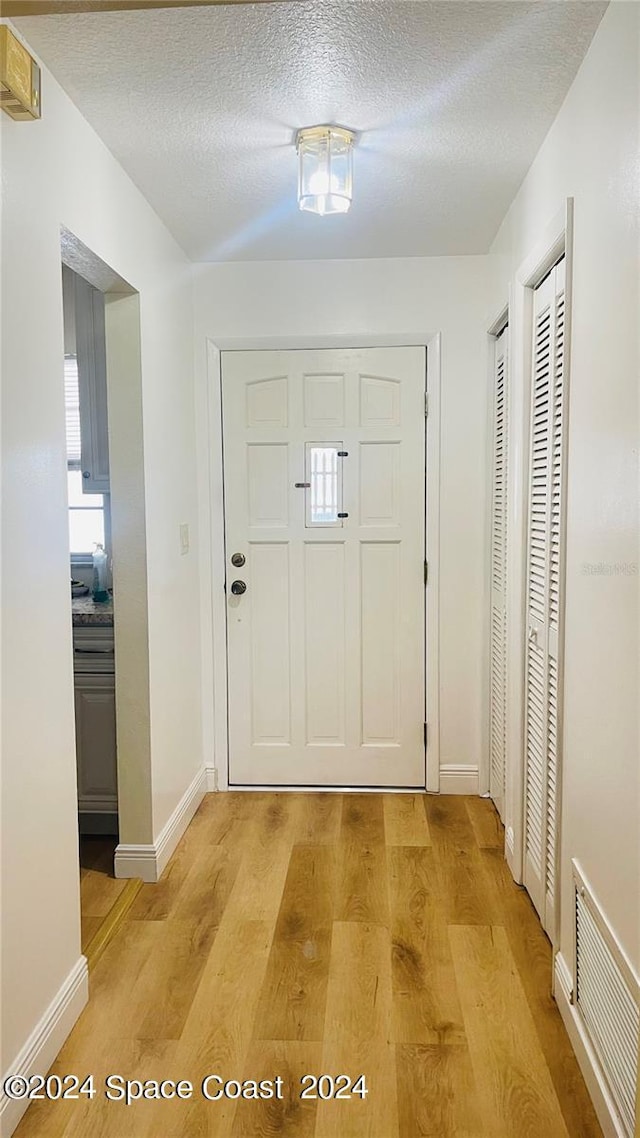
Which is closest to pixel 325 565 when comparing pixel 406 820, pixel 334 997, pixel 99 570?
pixel 99 570

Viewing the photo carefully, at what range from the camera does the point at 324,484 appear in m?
3.47

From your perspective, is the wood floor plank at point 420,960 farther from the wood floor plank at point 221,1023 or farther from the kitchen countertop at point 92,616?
the kitchen countertop at point 92,616

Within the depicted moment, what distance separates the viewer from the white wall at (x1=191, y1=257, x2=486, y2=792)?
10.9 ft

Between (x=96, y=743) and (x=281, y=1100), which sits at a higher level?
(x=96, y=743)

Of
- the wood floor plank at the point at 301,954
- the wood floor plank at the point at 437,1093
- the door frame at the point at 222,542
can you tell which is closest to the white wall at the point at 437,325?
the door frame at the point at 222,542

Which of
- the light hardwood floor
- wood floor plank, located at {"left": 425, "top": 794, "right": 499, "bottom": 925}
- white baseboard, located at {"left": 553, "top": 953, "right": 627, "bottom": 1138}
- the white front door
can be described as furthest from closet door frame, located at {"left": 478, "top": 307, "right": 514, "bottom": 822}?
white baseboard, located at {"left": 553, "top": 953, "right": 627, "bottom": 1138}

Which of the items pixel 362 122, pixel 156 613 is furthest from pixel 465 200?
pixel 156 613

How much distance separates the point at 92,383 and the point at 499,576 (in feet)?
6.06

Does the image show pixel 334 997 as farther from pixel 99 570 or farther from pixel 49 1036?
pixel 99 570

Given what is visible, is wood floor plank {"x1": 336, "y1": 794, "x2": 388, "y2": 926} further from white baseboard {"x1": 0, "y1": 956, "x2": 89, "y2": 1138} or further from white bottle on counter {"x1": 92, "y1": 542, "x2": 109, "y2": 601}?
white bottle on counter {"x1": 92, "y1": 542, "x2": 109, "y2": 601}

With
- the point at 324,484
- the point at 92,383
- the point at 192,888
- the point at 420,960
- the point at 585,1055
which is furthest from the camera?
the point at 324,484

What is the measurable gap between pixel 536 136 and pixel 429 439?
54.2 inches

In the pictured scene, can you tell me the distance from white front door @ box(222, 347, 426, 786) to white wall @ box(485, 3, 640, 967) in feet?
4.94

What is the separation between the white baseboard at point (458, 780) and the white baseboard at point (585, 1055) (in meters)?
1.42
